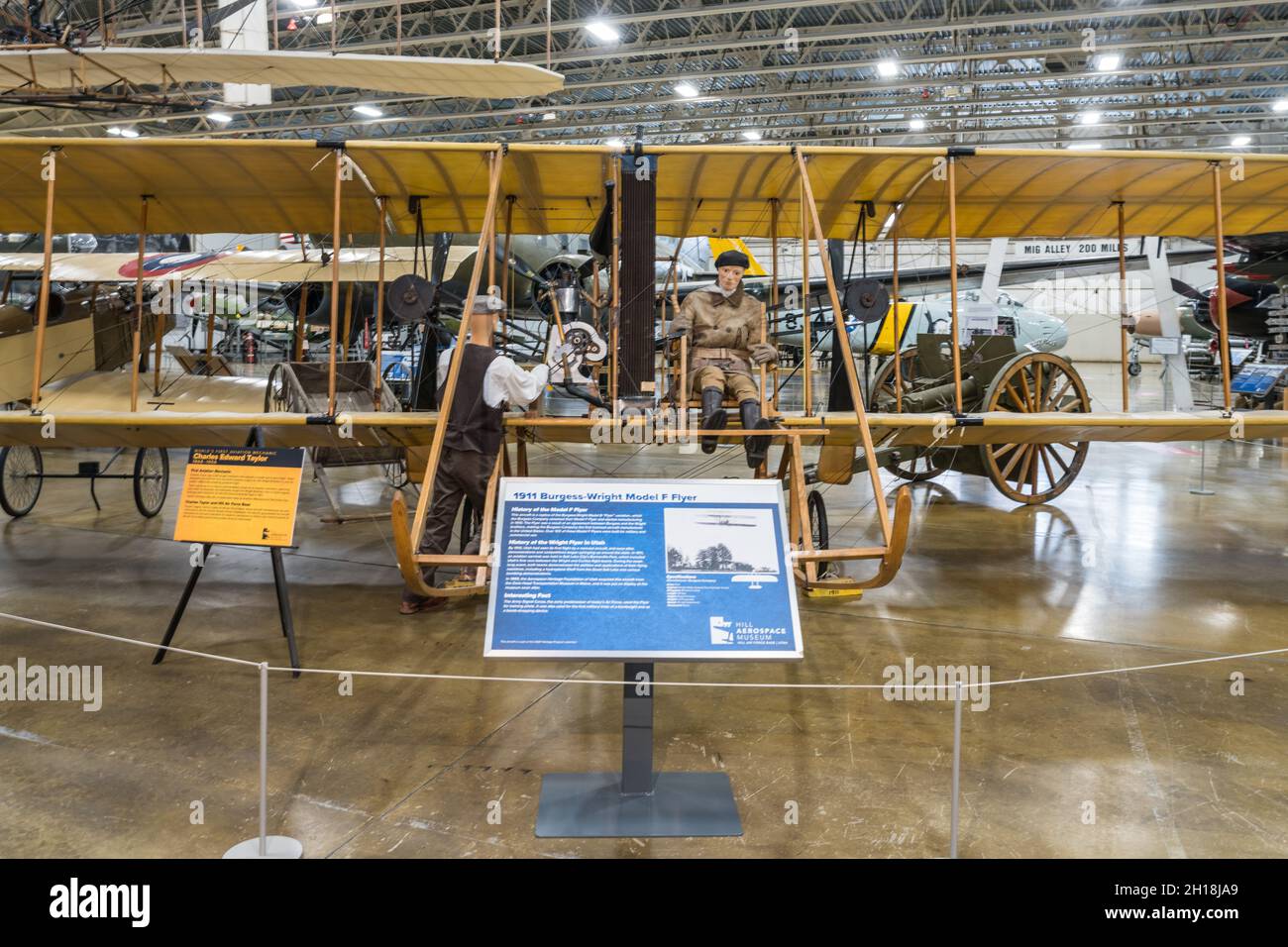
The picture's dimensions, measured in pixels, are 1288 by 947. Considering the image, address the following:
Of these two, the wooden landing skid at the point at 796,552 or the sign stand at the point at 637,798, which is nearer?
the sign stand at the point at 637,798

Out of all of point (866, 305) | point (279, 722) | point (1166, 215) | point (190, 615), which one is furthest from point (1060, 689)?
point (190, 615)

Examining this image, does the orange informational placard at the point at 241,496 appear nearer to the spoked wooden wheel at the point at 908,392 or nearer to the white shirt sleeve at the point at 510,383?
the white shirt sleeve at the point at 510,383

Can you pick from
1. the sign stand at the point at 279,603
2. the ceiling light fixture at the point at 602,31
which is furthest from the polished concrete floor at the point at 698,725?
the ceiling light fixture at the point at 602,31

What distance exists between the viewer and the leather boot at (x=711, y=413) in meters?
4.45

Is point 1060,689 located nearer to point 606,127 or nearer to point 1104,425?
point 1104,425

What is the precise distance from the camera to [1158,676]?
4.13 m

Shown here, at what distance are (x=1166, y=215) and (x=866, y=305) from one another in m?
3.03

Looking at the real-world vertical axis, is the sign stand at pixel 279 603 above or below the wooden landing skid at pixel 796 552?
below

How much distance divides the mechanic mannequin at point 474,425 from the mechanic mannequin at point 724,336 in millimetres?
824

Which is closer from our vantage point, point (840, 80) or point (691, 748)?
point (691, 748)

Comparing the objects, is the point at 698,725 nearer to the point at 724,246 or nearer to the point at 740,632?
the point at 740,632

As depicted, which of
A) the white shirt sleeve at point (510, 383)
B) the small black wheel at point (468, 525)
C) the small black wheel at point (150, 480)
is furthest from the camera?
the small black wheel at point (150, 480)

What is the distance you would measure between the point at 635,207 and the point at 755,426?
1429 mm
